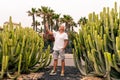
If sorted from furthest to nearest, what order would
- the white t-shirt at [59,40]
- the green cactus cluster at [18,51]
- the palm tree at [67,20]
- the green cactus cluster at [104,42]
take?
the palm tree at [67,20]
the white t-shirt at [59,40]
the green cactus cluster at [18,51]
the green cactus cluster at [104,42]

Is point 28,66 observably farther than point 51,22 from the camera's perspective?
No

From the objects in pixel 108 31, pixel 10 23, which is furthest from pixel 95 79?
pixel 10 23

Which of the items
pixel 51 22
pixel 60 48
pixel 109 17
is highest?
pixel 51 22

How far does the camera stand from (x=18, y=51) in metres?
10.5

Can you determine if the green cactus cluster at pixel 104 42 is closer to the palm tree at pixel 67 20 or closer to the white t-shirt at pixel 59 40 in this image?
the white t-shirt at pixel 59 40

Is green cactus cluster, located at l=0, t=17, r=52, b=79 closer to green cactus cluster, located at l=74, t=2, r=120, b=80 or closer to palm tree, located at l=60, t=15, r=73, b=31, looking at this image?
green cactus cluster, located at l=74, t=2, r=120, b=80

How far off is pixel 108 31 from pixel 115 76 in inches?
50.0

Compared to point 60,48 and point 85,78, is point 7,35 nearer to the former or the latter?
point 60,48

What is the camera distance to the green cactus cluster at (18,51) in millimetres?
9992

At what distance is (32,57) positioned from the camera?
37.8ft

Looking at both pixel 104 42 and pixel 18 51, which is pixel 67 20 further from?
pixel 104 42

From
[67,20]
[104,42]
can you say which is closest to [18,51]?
[104,42]

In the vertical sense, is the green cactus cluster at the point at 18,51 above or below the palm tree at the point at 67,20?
below

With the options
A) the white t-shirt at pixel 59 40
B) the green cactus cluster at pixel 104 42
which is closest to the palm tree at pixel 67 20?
the white t-shirt at pixel 59 40
